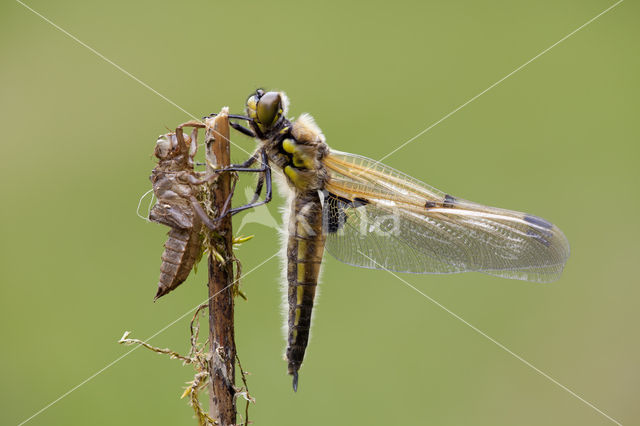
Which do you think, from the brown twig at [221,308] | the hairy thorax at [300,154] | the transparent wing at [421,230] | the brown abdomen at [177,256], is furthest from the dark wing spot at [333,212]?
the brown abdomen at [177,256]

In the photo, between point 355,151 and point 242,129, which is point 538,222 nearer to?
point 242,129

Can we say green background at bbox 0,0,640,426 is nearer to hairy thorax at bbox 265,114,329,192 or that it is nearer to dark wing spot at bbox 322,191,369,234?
hairy thorax at bbox 265,114,329,192

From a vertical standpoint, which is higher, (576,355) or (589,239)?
(589,239)

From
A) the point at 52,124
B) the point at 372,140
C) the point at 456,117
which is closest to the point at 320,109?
the point at 372,140

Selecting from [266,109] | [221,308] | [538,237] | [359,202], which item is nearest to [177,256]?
[221,308]

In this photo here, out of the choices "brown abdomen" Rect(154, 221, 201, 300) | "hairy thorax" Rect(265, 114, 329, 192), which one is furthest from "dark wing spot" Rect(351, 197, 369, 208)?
"brown abdomen" Rect(154, 221, 201, 300)

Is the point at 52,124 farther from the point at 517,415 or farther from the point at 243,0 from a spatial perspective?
the point at 517,415

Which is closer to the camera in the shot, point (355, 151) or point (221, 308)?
point (221, 308)
